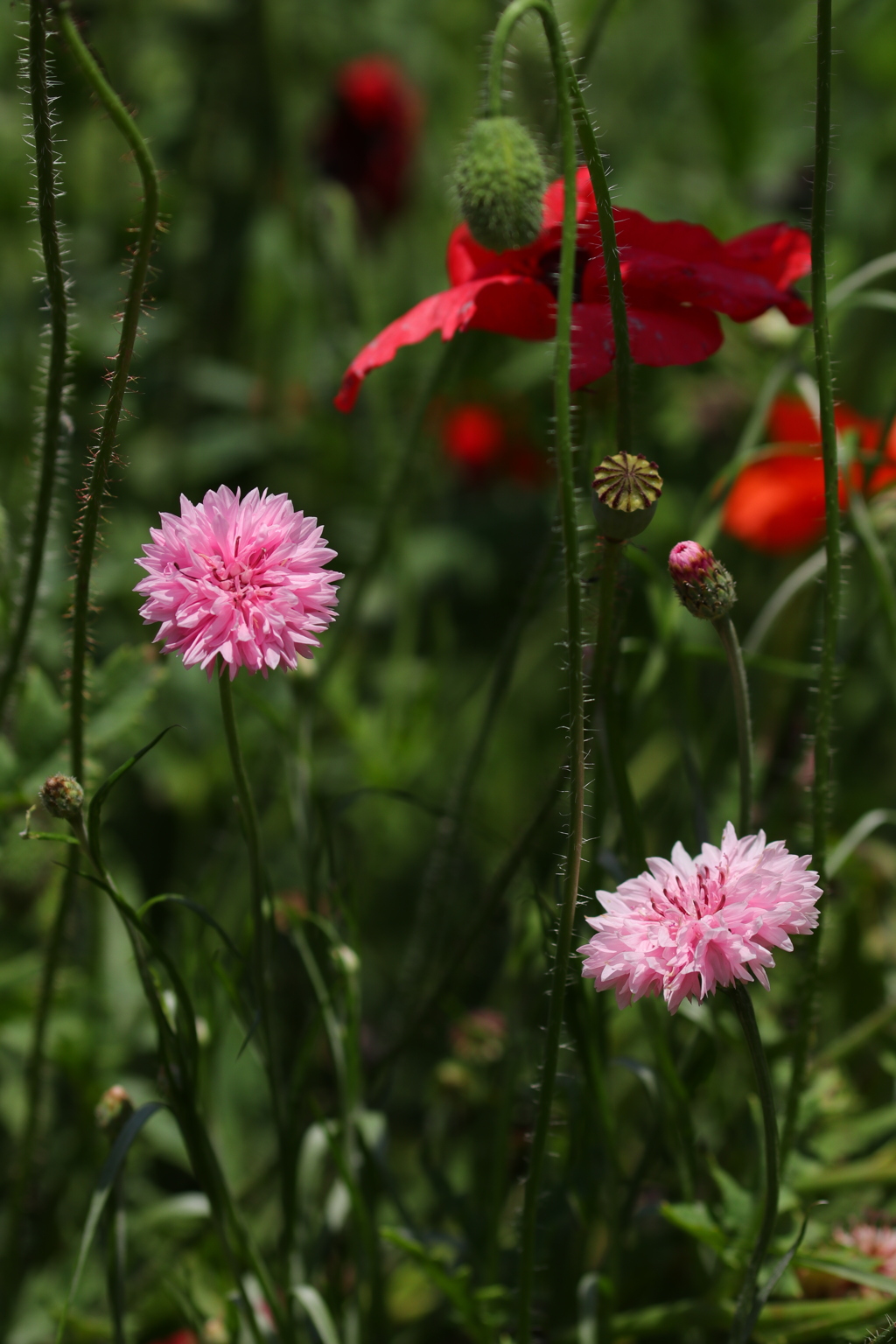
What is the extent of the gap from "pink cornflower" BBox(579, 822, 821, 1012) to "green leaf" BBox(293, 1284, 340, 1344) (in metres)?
0.26

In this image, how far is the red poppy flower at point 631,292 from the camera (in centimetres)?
48

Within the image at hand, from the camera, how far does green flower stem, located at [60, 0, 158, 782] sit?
1.25ft

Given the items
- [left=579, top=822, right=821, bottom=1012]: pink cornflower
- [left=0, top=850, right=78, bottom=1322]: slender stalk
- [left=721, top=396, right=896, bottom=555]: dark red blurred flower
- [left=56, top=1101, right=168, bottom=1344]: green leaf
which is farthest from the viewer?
[left=721, top=396, right=896, bottom=555]: dark red blurred flower

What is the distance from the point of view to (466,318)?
0.48 m

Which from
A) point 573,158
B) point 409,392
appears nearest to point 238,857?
point 573,158

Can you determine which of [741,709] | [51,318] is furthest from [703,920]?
[51,318]

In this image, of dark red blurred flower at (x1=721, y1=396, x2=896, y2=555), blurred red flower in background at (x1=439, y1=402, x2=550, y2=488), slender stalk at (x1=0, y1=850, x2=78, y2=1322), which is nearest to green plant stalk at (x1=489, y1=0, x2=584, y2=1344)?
slender stalk at (x1=0, y1=850, x2=78, y2=1322)

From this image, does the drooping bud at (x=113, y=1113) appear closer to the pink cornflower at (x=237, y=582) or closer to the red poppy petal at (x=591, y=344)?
the pink cornflower at (x=237, y=582)

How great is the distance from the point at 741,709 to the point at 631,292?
0.62ft

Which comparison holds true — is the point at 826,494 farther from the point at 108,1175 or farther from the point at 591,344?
the point at 108,1175

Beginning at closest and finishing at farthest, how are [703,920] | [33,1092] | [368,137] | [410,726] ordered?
[703,920]
[33,1092]
[410,726]
[368,137]

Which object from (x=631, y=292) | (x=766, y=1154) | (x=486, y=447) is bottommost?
(x=766, y=1154)

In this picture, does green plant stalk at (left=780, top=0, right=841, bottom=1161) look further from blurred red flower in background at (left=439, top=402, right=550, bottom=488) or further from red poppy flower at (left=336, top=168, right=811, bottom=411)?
blurred red flower in background at (left=439, top=402, right=550, bottom=488)

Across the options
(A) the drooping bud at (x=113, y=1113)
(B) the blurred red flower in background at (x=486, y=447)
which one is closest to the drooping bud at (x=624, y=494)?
(A) the drooping bud at (x=113, y=1113)
